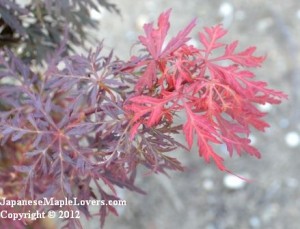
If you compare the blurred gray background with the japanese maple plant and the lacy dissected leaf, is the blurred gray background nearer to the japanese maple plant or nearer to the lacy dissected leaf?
the japanese maple plant

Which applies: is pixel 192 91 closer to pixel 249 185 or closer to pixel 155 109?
pixel 155 109

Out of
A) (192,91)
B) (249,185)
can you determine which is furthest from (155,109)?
(249,185)

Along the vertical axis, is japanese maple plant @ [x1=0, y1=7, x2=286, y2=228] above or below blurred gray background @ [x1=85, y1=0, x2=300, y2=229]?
below

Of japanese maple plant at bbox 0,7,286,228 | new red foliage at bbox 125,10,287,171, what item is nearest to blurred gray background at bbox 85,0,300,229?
japanese maple plant at bbox 0,7,286,228

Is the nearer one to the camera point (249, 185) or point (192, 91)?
point (192, 91)

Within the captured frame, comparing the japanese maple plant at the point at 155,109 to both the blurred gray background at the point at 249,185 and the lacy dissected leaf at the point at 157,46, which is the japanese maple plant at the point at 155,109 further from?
the blurred gray background at the point at 249,185

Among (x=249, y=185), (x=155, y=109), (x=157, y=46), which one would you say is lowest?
(x=155, y=109)

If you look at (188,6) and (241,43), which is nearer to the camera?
(241,43)

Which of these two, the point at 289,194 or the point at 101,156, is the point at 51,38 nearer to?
the point at 101,156

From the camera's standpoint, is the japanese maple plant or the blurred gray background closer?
the japanese maple plant

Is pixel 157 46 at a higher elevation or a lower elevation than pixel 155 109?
higher

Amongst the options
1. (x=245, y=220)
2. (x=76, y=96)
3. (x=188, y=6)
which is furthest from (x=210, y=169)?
(x=76, y=96)
